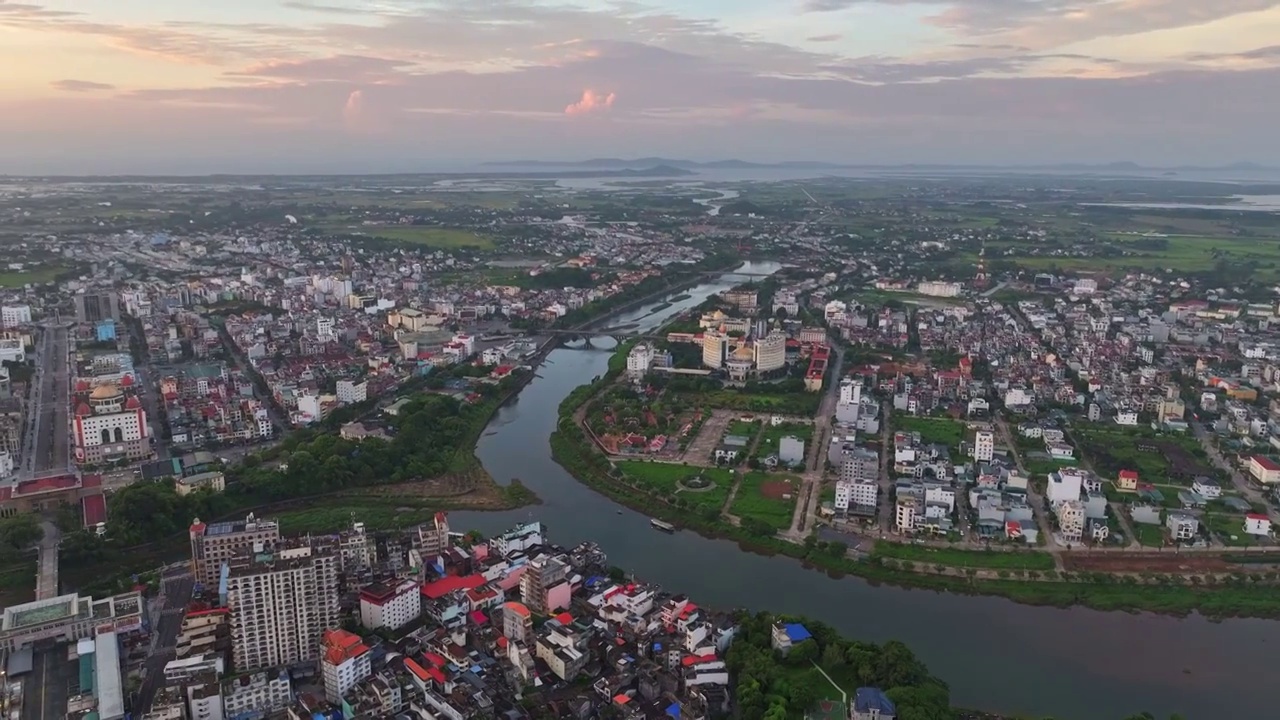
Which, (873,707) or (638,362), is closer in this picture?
(873,707)

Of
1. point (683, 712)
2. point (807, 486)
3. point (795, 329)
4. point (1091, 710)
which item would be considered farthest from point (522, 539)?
point (795, 329)

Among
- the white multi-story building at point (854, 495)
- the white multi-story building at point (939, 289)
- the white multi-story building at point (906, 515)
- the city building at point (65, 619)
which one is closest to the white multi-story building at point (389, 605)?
the city building at point (65, 619)

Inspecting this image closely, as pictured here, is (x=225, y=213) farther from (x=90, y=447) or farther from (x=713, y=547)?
(x=713, y=547)

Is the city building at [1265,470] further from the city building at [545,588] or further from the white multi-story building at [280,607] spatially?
the white multi-story building at [280,607]

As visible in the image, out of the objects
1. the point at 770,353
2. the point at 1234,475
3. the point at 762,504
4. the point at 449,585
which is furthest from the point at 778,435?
the point at 449,585

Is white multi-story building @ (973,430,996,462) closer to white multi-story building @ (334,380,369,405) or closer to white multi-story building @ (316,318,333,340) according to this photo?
white multi-story building @ (334,380,369,405)

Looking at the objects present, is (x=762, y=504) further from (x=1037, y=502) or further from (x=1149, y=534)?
(x=1149, y=534)
